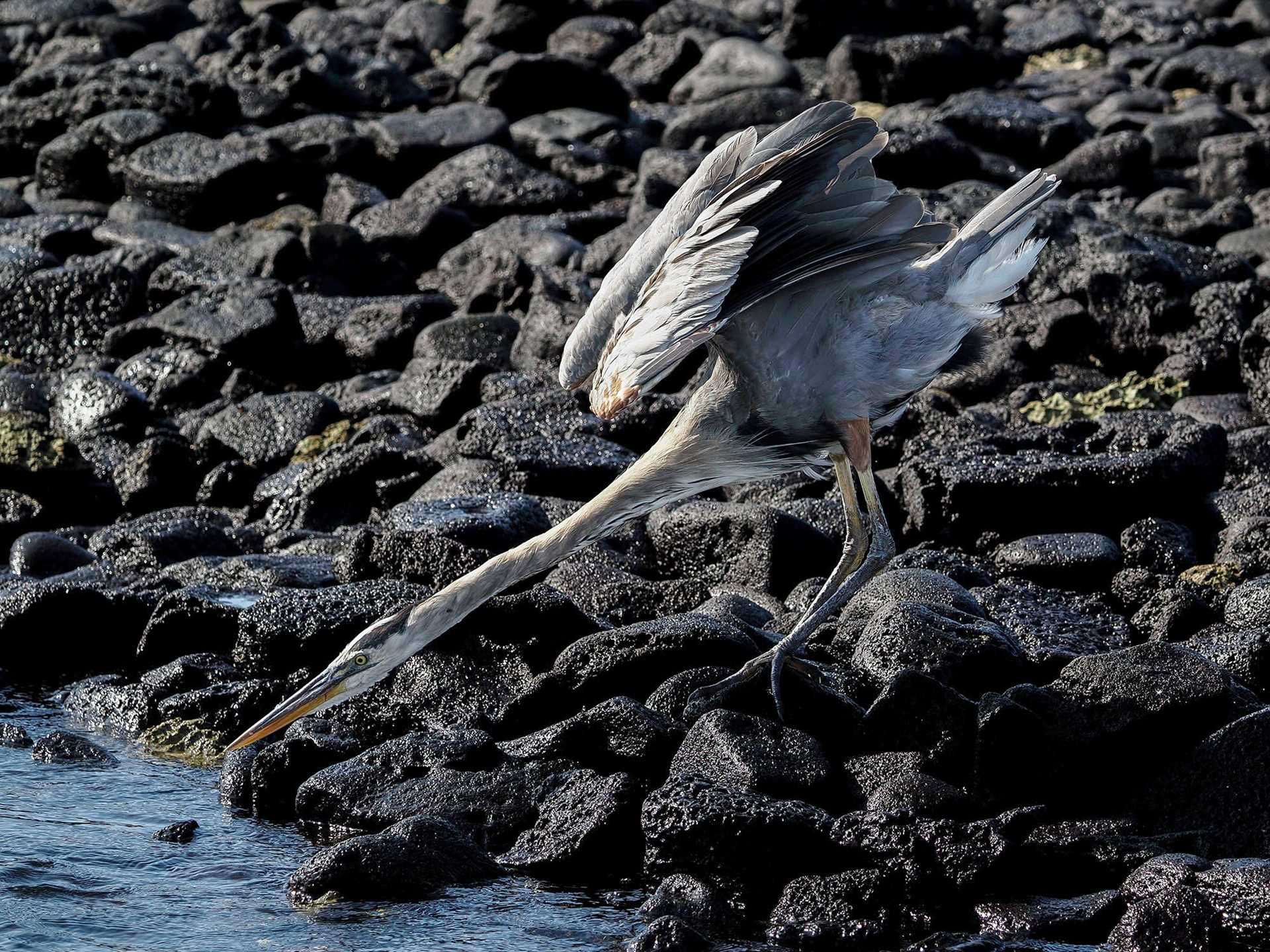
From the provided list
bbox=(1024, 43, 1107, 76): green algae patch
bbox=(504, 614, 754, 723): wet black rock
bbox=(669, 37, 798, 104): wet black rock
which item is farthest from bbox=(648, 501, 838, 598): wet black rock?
bbox=(1024, 43, 1107, 76): green algae patch

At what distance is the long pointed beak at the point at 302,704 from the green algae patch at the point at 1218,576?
12.8 feet

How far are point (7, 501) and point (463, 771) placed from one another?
5.22m

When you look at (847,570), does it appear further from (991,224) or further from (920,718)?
(991,224)

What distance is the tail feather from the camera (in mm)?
6566

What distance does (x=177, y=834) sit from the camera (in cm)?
598

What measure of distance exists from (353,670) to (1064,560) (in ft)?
11.5

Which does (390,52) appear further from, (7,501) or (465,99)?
(7,501)

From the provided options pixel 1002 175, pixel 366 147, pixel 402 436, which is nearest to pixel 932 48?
pixel 1002 175

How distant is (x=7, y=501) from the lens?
10016 millimetres

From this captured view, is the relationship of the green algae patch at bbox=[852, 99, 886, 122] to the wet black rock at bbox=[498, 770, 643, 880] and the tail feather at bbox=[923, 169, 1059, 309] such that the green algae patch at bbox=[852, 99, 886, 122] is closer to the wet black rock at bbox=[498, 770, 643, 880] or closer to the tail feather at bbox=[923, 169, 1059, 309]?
the tail feather at bbox=[923, 169, 1059, 309]

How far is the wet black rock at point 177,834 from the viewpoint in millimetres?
5973

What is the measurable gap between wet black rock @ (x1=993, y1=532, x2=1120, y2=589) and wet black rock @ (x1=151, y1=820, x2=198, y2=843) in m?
3.90

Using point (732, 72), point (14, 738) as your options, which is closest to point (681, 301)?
point (14, 738)

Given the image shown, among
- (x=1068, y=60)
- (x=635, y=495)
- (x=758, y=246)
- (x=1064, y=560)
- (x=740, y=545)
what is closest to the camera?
(x=758, y=246)
